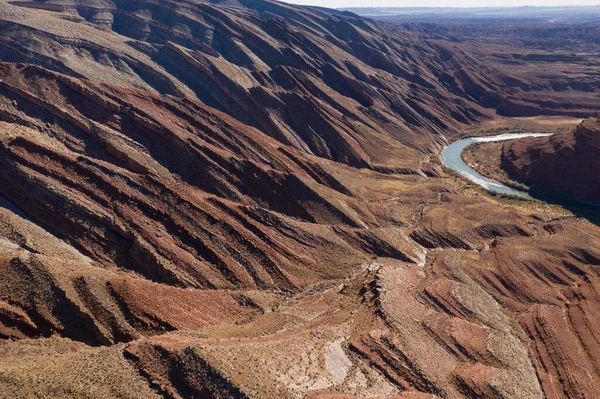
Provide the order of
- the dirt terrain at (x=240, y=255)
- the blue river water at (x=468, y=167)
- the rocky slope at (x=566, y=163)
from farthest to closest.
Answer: the blue river water at (x=468, y=167), the rocky slope at (x=566, y=163), the dirt terrain at (x=240, y=255)

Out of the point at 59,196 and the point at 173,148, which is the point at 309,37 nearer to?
the point at 173,148

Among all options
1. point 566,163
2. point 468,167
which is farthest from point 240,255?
point 566,163

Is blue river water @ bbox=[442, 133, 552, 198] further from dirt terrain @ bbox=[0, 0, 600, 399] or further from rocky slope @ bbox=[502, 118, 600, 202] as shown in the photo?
dirt terrain @ bbox=[0, 0, 600, 399]

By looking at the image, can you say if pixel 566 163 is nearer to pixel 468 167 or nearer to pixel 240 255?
pixel 468 167

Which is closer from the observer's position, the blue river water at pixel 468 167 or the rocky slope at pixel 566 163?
the rocky slope at pixel 566 163

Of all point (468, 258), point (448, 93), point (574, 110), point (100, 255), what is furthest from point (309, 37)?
point (100, 255)

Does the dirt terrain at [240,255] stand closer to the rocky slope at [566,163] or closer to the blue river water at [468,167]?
the blue river water at [468,167]

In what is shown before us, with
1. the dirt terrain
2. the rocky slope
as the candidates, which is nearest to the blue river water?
the rocky slope

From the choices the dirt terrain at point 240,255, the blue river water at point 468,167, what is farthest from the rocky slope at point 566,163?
the dirt terrain at point 240,255
